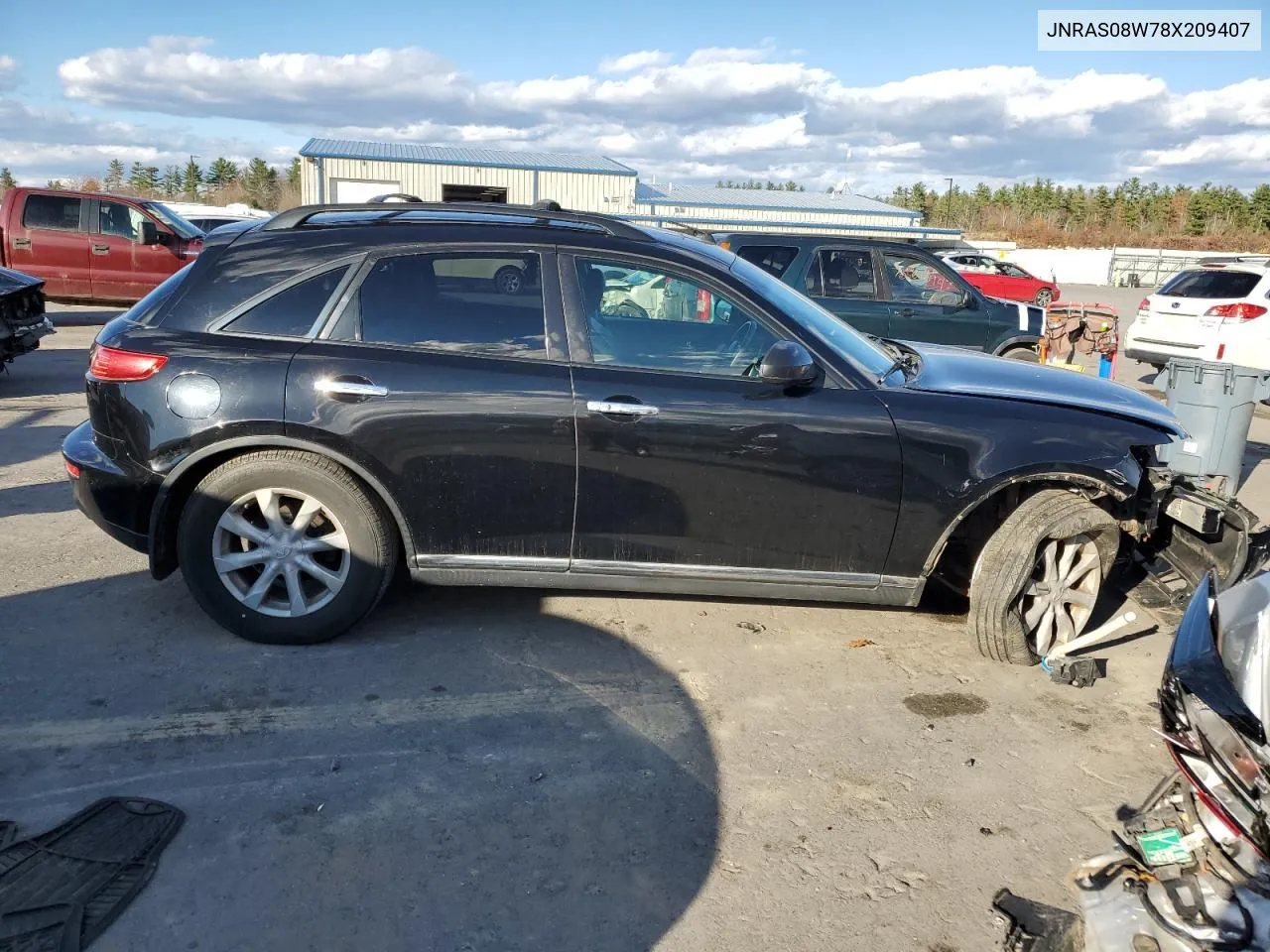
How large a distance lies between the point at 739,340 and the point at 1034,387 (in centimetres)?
140

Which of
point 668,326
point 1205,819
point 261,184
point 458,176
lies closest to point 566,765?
point 668,326

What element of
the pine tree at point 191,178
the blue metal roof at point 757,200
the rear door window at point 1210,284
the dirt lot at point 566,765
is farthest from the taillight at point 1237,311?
the pine tree at point 191,178

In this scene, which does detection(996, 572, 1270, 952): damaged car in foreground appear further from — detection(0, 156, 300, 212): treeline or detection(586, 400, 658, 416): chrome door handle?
detection(0, 156, 300, 212): treeline

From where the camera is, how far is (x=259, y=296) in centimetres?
412

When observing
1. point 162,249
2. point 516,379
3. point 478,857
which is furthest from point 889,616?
point 162,249

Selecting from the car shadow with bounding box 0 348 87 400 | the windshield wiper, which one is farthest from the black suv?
the car shadow with bounding box 0 348 87 400

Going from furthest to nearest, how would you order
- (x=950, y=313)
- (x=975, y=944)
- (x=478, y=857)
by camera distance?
(x=950, y=313)
(x=478, y=857)
(x=975, y=944)

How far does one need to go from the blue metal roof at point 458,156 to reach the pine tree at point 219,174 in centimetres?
5135

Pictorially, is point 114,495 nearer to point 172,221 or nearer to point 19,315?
point 19,315

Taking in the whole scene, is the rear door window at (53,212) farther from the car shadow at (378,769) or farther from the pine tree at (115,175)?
the pine tree at (115,175)

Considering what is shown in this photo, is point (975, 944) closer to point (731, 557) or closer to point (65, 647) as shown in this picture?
point (731, 557)

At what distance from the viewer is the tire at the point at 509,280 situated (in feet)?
13.7

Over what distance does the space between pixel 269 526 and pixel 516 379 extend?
3.97ft

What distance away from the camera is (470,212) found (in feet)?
14.9
